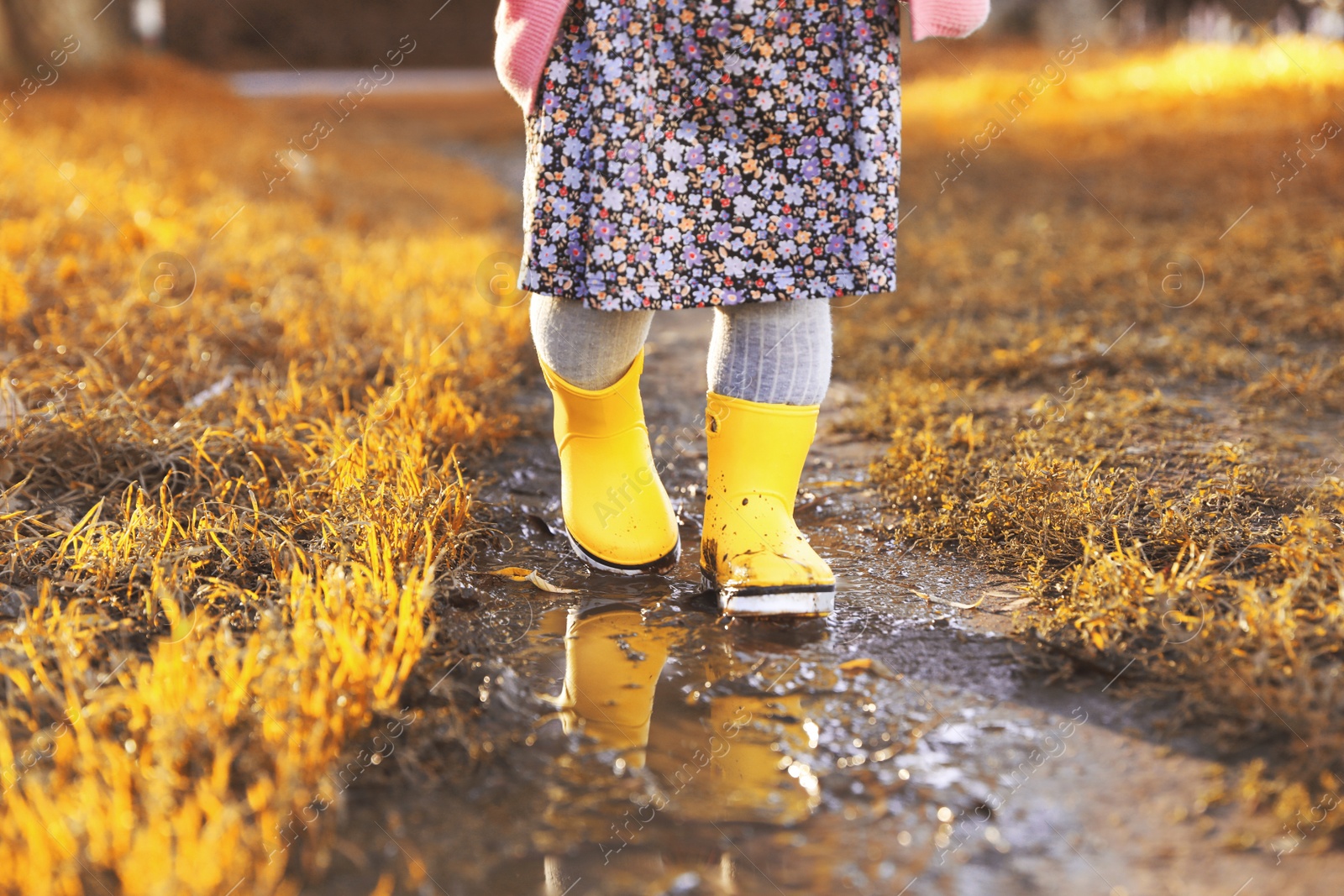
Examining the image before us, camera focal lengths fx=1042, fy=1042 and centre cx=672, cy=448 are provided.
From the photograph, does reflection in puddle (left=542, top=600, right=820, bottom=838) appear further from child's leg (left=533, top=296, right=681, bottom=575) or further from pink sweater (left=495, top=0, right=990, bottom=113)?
pink sweater (left=495, top=0, right=990, bottom=113)

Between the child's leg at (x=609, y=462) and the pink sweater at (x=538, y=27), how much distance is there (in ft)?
1.25

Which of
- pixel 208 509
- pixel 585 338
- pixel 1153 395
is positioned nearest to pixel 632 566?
pixel 585 338

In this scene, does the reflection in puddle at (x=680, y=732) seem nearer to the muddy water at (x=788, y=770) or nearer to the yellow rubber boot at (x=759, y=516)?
the muddy water at (x=788, y=770)

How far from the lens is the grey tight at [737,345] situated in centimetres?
174

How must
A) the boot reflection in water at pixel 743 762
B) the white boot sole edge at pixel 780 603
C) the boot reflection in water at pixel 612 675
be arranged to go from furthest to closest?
the white boot sole edge at pixel 780 603, the boot reflection in water at pixel 612 675, the boot reflection in water at pixel 743 762

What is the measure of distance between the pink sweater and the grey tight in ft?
1.20

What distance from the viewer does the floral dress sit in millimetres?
1570

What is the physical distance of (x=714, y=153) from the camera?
1613mm

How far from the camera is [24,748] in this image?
4.20ft

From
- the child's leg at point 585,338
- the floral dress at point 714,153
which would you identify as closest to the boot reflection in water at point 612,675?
the child's leg at point 585,338

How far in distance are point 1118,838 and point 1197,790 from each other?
0.47 ft

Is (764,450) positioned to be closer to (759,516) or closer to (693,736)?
(759,516)

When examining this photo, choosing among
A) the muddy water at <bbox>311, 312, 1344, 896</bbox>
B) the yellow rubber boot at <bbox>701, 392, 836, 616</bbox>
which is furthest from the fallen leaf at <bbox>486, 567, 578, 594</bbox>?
the yellow rubber boot at <bbox>701, 392, 836, 616</bbox>

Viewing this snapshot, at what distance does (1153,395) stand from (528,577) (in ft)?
5.67
